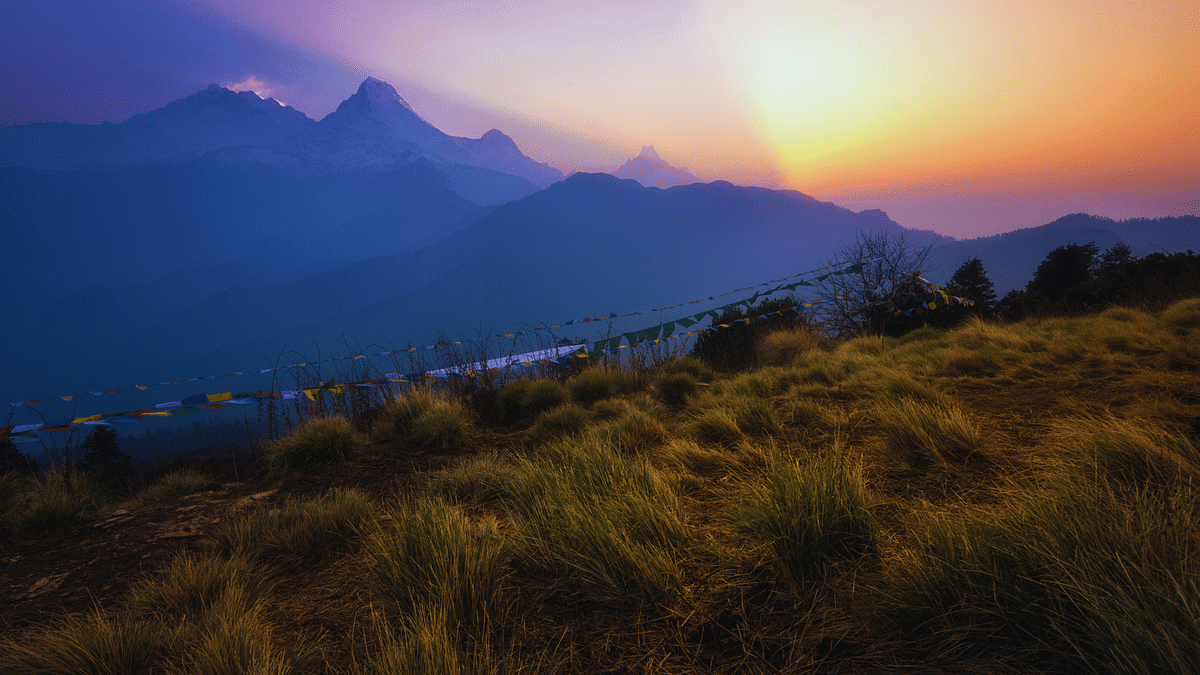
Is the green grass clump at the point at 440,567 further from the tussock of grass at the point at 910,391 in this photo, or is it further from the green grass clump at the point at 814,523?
the tussock of grass at the point at 910,391

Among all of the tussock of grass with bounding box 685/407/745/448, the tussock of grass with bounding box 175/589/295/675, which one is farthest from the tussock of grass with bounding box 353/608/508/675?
the tussock of grass with bounding box 685/407/745/448

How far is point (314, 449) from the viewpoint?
468 cm

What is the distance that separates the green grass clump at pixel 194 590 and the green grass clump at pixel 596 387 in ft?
15.1

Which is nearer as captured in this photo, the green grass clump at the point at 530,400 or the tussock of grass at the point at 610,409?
the tussock of grass at the point at 610,409

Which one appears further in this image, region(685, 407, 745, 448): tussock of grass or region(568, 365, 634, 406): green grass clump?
region(568, 365, 634, 406): green grass clump

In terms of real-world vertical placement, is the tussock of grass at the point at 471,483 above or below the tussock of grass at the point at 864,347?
below

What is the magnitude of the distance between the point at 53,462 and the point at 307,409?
2.62 metres

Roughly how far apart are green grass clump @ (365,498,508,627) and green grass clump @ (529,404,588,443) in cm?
262

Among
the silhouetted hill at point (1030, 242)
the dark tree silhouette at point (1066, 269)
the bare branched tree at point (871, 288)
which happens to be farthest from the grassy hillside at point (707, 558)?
the silhouetted hill at point (1030, 242)

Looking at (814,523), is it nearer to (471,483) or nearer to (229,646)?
(229,646)

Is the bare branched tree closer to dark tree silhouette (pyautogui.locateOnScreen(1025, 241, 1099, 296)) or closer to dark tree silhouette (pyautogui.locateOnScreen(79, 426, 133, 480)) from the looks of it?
dark tree silhouette (pyautogui.locateOnScreen(1025, 241, 1099, 296))

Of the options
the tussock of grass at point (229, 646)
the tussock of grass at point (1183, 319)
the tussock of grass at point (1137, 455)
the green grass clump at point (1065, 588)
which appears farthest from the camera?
the tussock of grass at point (1183, 319)

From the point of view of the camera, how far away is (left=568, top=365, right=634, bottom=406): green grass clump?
686cm

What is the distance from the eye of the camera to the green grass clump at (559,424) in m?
5.09
